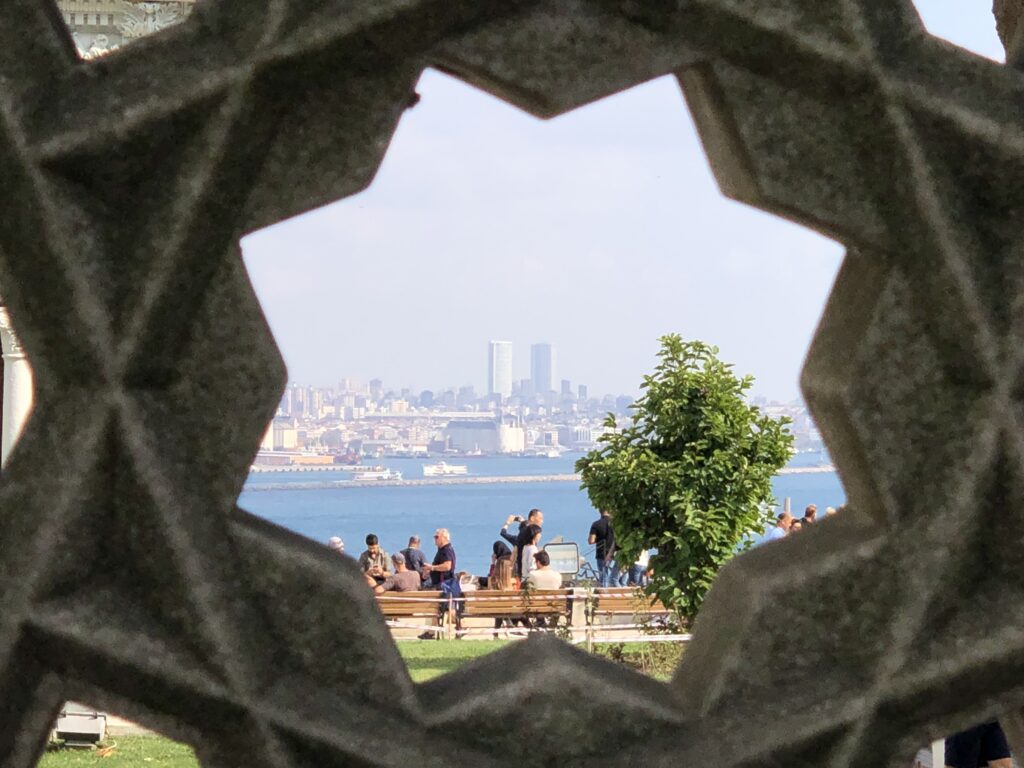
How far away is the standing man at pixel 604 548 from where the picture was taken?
15.1m

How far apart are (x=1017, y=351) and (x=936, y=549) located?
38 centimetres

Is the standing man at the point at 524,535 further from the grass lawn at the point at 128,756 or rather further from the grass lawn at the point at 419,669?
the grass lawn at the point at 128,756

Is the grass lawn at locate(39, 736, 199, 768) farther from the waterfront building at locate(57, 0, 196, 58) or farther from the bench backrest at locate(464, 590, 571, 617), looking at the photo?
the waterfront building at locate(57, 0, 196, 58)

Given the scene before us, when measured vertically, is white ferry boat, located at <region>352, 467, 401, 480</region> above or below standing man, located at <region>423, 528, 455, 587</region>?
above

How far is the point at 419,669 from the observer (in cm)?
1136

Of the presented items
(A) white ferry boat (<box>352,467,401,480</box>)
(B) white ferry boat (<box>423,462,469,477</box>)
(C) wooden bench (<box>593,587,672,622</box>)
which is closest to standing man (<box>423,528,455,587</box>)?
(C) wooden bench (<box>593,587,672,622</box>)

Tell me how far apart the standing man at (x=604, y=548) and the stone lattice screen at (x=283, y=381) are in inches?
466

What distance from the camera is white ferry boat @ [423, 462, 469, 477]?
364ft

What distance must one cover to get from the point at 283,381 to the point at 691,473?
991cm

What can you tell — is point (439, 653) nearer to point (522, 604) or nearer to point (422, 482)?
point (522, 604)

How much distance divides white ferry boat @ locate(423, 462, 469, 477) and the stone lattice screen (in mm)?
106863

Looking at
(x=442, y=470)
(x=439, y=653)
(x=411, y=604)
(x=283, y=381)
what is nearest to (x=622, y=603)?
(x=411, y=604)

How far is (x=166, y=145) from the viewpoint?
252 centimetres

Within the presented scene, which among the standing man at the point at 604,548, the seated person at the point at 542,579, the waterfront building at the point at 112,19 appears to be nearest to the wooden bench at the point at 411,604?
the seated person at the point at 542,579
